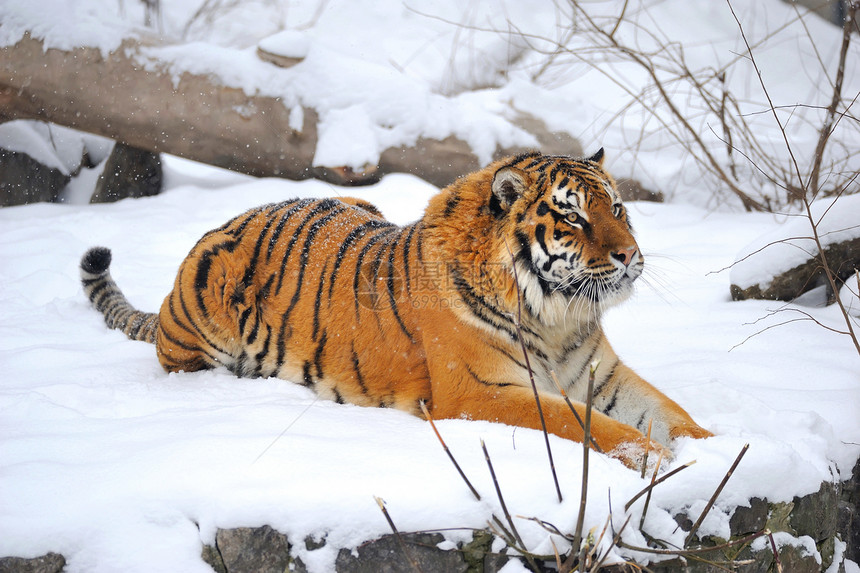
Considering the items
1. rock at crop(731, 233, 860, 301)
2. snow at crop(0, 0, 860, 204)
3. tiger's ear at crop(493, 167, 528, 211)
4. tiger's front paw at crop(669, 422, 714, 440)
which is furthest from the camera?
snow at crop(0, 0, 860, 204)

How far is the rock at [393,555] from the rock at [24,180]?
5.24 metres

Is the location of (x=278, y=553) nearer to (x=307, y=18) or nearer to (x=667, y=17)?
(x=307, y=18)

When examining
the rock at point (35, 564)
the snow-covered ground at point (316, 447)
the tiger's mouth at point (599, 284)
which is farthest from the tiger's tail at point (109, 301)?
the tiger's mouth at point (599, 284)

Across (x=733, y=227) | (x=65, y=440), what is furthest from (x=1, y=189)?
(x=733, y=227)

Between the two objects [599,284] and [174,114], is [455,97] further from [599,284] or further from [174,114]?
[599,284]

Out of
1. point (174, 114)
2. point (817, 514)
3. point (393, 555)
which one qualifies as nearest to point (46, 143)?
point (174, 114)

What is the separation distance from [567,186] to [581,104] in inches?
192

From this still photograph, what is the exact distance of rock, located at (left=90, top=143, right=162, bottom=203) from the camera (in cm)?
596

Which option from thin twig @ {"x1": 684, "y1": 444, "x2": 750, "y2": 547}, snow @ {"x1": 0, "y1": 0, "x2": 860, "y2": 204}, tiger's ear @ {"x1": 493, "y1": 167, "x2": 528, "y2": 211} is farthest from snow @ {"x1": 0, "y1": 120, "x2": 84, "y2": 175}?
thin twig @ {"x1": 684, "y1": 444, "x2": 750, "y2": 547}

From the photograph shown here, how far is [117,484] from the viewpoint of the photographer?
1874mm

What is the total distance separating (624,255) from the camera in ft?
7.75

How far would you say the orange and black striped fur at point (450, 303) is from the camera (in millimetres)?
2422

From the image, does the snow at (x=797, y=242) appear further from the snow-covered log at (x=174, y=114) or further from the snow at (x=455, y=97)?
the snow-covered log at (x=174, y=114)

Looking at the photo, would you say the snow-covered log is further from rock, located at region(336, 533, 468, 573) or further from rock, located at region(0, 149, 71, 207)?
rock, located at region(336, 533, 468, 573)
